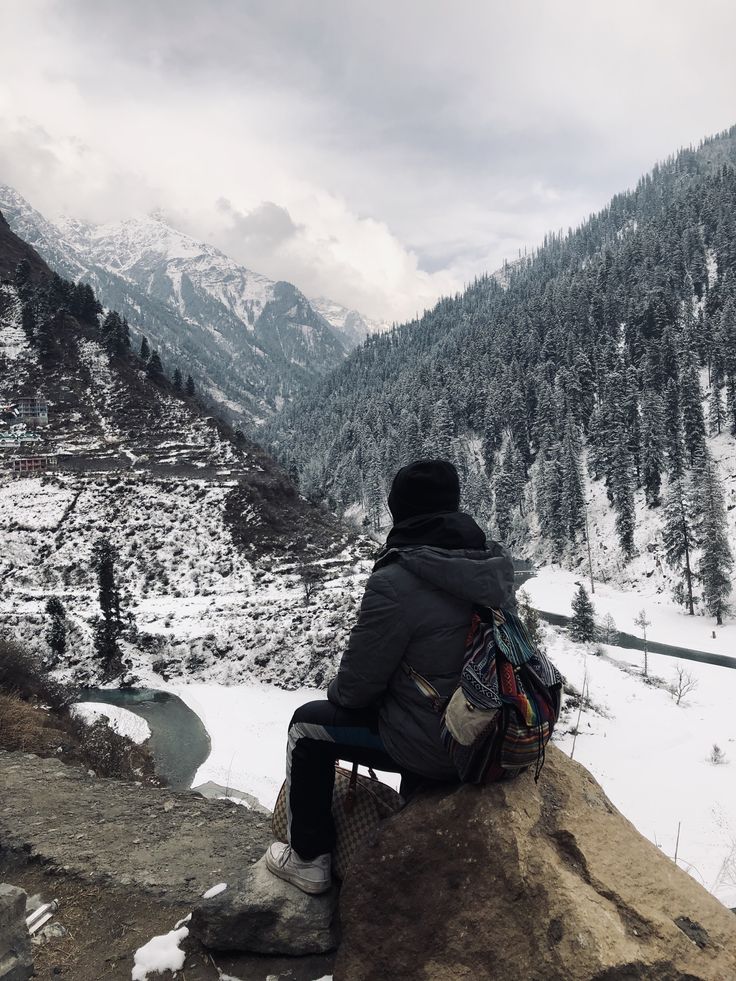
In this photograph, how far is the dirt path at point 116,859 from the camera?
4.23m

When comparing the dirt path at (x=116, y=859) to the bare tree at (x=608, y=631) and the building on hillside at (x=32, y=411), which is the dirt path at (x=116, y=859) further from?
the building on hillside at (x=32, y=411)

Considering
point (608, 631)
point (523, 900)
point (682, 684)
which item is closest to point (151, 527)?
point (608, 631)

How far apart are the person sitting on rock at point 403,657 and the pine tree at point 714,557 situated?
216 feet

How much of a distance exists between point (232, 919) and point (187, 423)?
79616 millimetres

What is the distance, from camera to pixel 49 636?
44.2 metres

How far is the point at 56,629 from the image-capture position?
44.3m

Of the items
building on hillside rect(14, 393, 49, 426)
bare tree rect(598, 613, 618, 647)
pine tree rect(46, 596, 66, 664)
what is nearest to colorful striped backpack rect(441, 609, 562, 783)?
pine tree rect(46, 596, 66, 664)

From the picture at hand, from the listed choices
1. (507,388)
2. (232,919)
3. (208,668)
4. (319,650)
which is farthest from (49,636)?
(507,388)

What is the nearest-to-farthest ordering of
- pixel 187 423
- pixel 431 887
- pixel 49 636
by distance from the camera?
pixel 431 887 → pixel 49 636 → pixel 187 423

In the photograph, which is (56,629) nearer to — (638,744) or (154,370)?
(638,744)

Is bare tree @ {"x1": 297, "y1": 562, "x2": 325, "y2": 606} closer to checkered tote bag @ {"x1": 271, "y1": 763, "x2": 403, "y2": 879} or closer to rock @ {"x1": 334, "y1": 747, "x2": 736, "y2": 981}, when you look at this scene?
checkered tote bag @ {"x1": 271, "y1": 763, "x2": 403, "y2": 879}

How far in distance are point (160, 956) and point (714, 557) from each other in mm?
67867

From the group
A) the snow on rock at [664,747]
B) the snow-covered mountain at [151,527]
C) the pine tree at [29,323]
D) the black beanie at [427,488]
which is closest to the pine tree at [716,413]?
the snow on rock at [664,747]

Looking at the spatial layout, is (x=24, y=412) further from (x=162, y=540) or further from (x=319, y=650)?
(x=319, y=650)
